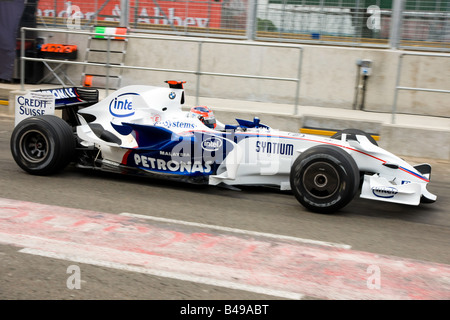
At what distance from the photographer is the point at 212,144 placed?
656cm

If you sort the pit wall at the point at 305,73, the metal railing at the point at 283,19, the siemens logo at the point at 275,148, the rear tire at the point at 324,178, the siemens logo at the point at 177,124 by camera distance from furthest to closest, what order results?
the metal railing at the point at 283,19, the pit wall at the point at 305,73, the siemens logo at the point at 177,124, the siemens logo at the point at 275,148, the rear tire at the point at 324,178

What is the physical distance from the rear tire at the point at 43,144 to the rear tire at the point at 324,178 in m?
2.87

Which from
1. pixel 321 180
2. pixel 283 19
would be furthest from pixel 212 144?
pixel 283 19

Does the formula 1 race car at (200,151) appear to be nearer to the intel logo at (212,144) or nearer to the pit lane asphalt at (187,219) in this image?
the intel logo at (212,144)

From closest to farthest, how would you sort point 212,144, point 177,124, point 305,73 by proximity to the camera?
point 212,144 < point 177,124 < point 305,73

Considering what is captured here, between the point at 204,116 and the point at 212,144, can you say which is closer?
the point at 212,144

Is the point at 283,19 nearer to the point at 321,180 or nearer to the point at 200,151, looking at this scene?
the point at 200,151

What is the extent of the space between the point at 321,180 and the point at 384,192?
674 mm

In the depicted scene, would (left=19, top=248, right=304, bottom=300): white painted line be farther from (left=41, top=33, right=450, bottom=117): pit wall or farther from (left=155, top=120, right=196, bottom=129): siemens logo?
Answer: (left=41, top=33, right=450, bottom=117): pit wall

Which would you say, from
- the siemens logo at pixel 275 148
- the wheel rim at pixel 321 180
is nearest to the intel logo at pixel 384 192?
the wheel rim at pixel 321 180

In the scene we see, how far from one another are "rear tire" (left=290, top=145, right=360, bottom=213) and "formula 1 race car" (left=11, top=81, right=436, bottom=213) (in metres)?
0.01

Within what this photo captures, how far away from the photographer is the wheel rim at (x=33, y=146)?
705cm

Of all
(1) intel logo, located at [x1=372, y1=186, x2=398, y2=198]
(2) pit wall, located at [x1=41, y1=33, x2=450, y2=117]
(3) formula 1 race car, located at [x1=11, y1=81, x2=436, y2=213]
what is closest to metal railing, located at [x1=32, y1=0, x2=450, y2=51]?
(2) pit wall, located at [x1=41, y1=33, x2=450, y2=117]

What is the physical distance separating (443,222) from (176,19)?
10027mm
